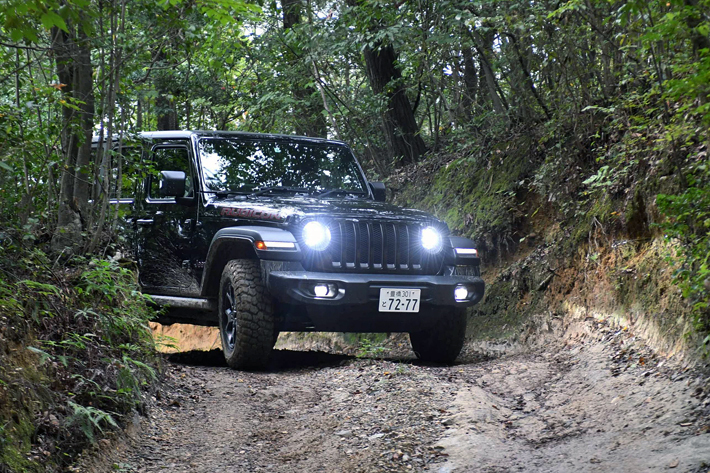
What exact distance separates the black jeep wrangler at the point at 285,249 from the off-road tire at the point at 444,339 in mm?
11

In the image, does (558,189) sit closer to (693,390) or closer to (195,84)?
(693,390)

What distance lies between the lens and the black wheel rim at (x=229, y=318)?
6637 mm

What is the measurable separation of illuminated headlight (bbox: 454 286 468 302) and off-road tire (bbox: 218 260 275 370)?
1.55 m

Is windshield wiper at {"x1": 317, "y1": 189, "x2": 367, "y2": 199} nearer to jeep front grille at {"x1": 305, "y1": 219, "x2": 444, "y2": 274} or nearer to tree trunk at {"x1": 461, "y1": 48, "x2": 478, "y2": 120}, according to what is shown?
jeep front grille at {"x1": 305, "y1": 219, "x2": 444, "y2": 274}

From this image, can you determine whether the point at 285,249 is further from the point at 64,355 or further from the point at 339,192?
the point at 64,355

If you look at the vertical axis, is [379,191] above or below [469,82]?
below

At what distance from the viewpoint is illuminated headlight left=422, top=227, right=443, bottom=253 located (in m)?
6.76

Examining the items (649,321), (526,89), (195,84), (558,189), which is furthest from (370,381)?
(195,84)

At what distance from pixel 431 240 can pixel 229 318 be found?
1867 millimetres

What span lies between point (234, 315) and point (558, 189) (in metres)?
3.83

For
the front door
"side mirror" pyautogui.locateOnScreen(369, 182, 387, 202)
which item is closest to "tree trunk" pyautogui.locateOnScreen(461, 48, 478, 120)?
"side mirror" pyautogui.locateOnScreen(369, 182, 387, 202)

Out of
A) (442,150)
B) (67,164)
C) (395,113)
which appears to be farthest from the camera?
(395,113)

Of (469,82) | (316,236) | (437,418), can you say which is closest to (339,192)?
(316,236)

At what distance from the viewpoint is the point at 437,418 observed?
4.77 metres
